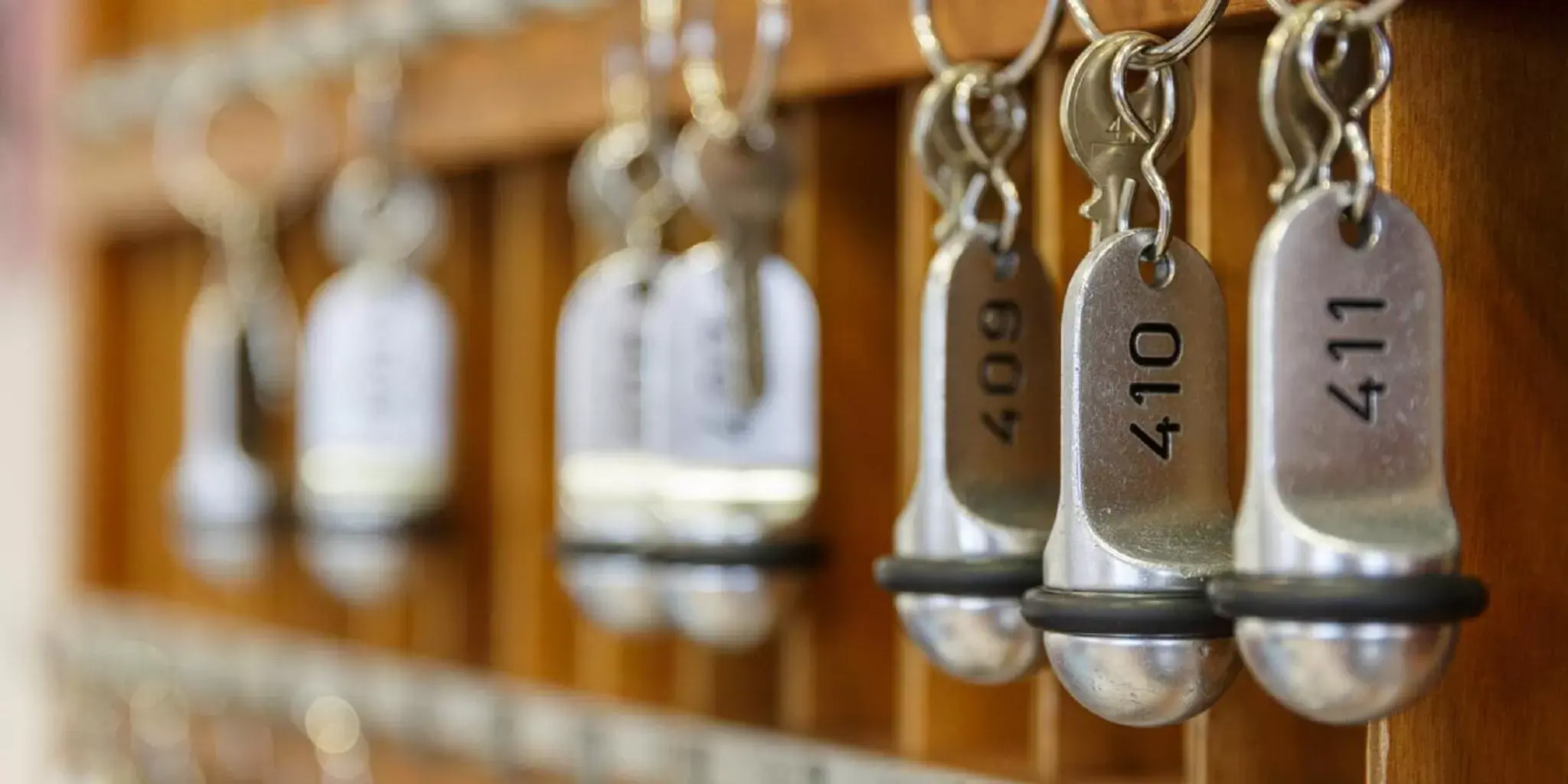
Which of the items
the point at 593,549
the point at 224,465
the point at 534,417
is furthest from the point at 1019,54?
the point at 224,465

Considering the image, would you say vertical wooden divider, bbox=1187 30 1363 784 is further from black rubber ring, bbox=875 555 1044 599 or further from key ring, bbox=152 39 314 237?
key ring, bbox=152 39 314 237

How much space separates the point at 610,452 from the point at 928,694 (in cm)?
18

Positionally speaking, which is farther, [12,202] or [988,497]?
[12,202]

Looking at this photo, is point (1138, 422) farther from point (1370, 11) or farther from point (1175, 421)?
point (1370, 11)

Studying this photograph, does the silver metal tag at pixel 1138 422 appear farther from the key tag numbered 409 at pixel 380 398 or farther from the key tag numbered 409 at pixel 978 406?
the key tag numbered 409 at pixel 380 398

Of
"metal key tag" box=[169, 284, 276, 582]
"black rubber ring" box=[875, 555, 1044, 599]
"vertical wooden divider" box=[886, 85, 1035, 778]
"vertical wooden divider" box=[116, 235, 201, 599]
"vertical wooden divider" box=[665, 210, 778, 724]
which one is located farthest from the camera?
"vertical wooden divider" box=[116, 235, 201, 599]

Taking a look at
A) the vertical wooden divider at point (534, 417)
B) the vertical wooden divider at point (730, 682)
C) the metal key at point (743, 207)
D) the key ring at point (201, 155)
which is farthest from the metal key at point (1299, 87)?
the key ring at point (201, 155)

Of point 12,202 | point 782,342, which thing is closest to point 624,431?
point 782,342

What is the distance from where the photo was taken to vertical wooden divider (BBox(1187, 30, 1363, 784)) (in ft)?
1.97

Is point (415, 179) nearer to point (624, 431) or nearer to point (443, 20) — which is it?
point (443, 20)

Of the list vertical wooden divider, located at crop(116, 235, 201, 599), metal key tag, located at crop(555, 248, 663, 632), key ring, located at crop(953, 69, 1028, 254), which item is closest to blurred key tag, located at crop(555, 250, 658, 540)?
metal key tag, located at crop(555, 248, 663, 632)

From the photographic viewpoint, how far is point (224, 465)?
3.59 ft

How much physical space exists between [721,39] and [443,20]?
0.21 metres

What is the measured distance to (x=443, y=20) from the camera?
95 cm
